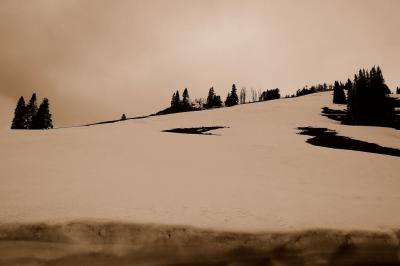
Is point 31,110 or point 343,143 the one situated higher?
point 31,110

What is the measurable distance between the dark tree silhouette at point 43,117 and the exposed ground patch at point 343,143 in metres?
57.5

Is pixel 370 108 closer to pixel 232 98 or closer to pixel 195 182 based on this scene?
pixel 195 182

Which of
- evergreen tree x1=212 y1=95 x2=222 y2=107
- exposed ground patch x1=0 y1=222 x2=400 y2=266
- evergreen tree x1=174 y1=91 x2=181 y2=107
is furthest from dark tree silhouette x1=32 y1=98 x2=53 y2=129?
exposed ground patch x1=0 y1=222 x2=400 y2=266

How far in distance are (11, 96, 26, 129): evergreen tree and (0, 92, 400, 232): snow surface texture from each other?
50.2 meters

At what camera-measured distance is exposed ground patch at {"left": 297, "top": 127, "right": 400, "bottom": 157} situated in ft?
80.3

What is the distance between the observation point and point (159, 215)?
743 centimetres

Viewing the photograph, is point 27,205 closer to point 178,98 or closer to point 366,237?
point 366,237

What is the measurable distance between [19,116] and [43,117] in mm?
6278

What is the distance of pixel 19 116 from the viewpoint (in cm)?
6625

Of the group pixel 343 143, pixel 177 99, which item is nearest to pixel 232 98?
pixel 177 99

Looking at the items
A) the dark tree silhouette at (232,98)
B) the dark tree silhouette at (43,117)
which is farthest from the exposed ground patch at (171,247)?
the dark tree silhouette at (232,98)

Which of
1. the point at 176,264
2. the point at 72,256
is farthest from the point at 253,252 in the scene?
the point at 72,256

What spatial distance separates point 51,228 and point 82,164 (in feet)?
27.5

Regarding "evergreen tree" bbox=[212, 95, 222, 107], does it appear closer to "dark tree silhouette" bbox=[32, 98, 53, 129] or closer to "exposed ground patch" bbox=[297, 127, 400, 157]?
"dark tree silhouette" bbox=[32, 98, 53, 129]
